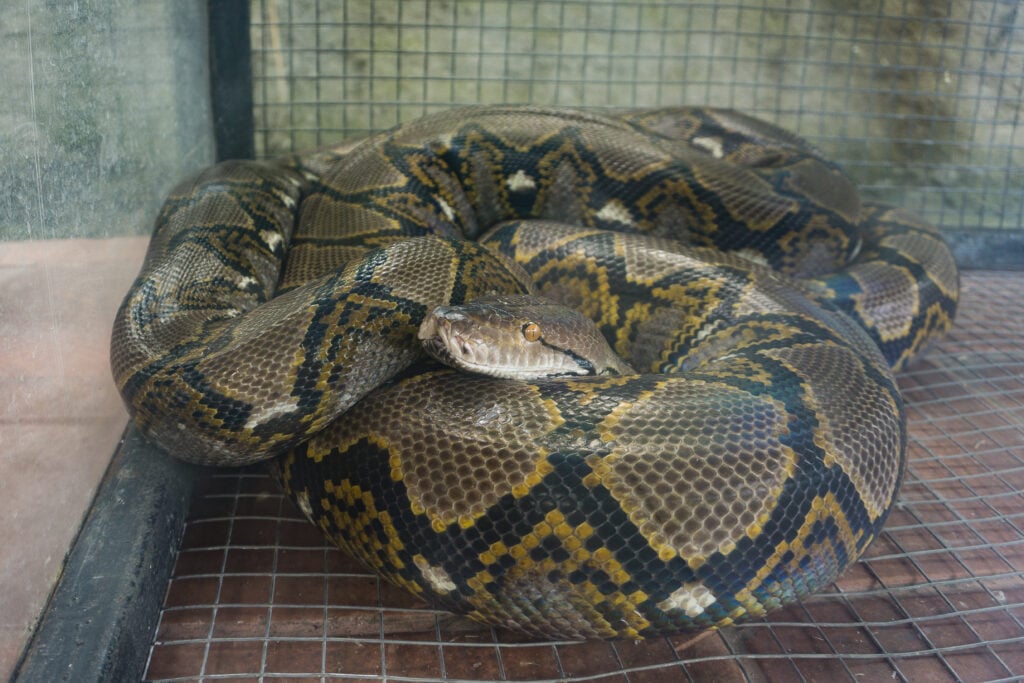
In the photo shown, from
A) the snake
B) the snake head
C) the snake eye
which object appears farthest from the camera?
the snake eye

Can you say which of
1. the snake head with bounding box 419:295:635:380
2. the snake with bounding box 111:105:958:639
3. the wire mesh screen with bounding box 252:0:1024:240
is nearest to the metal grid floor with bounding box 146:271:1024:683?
the snake with bounding box 111:105:958:639

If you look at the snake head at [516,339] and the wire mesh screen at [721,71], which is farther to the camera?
the wire mesh screen at [721,71]

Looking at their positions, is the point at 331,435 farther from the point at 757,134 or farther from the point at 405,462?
the point at 757,134

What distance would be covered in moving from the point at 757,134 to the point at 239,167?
2694 mm

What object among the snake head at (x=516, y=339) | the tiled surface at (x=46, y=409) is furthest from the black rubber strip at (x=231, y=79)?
the snake head at (x=516, y=339)

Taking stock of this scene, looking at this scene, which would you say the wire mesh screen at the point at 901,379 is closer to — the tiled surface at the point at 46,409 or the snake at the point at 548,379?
the snake at the point at 548,379

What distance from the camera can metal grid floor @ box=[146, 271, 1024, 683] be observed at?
215 cm

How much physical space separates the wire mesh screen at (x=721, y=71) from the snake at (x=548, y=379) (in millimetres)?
1328

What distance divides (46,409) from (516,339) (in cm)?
125

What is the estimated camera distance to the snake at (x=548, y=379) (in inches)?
80.5

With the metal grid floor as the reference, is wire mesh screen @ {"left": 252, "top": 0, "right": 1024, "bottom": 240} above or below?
above

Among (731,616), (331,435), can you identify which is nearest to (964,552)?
(731,616)

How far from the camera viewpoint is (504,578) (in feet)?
6.82

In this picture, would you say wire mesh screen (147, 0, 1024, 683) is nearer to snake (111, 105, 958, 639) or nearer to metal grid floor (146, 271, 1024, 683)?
metal grid floor (146, 271, 1024, 683)
